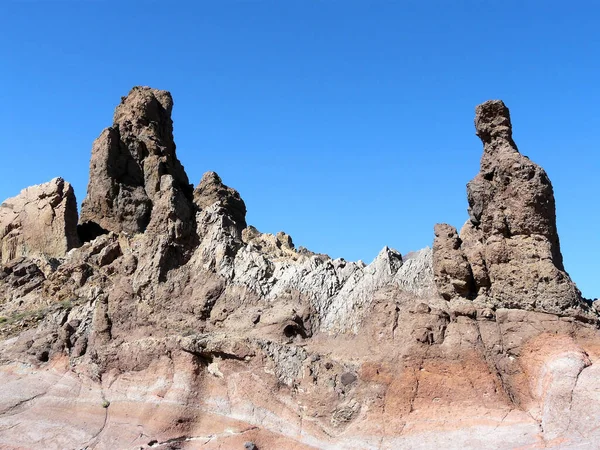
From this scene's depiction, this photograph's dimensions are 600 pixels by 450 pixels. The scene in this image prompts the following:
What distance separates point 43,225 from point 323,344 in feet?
61.9

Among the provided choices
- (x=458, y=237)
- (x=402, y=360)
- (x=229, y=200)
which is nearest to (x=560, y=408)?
(x=402, y=360)

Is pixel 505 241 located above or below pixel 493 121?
below

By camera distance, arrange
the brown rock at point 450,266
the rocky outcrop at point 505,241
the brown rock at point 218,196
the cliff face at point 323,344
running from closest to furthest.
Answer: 1. the cliff face at point 323,344
2. the rocky outcrop at point 505,241
3. the brown rock at point 450,266
4. the brown rock at point 218,196

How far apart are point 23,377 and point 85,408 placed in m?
3.14

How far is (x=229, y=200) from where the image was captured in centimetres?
3959

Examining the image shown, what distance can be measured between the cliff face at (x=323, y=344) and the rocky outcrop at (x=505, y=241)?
5cm

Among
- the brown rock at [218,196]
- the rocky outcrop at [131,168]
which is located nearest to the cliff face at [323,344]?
the rocky outcrop at [131,168]

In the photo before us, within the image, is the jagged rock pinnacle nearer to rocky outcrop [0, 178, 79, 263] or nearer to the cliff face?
the cliff face

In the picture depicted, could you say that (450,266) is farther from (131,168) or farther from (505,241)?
(131,168)

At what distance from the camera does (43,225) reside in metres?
33.8

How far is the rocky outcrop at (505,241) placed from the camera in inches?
746

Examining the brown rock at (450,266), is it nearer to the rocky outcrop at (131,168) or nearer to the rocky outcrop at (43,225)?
the rocky outcrop at (131,168)

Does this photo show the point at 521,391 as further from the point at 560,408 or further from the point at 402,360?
the point at 402,360

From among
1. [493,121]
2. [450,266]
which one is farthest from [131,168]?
[450,266]
